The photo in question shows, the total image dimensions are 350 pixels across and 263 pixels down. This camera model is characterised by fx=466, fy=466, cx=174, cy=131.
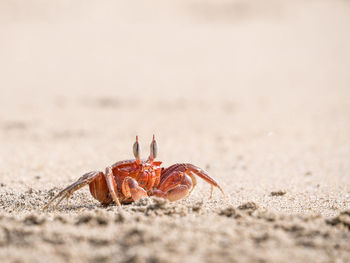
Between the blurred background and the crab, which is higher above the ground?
the blurred background

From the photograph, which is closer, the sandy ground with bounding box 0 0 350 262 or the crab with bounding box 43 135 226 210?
the sandy ground with bounding box 0 0 350 262

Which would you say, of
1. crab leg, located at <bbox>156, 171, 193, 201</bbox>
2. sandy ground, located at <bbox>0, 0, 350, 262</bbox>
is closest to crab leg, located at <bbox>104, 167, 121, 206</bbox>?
sandy ground, located at <bbox>0, 0, 350, 262</bbox>

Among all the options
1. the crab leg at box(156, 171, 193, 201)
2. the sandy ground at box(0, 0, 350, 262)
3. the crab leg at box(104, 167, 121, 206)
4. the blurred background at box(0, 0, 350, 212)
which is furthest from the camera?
the blurred background at box(0, 0, 350, 212)

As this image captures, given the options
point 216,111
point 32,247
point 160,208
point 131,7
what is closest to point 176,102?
point 216,111

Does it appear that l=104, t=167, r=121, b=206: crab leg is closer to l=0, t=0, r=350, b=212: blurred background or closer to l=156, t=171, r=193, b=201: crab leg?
l=156, t=171, r=193, b=201: crab leg

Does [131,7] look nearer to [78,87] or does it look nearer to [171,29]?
[171,29]

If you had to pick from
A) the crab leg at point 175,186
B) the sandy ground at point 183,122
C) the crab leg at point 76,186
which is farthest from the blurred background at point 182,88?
the crab leg at point 76,186

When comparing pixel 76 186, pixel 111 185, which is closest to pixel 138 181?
pixel 111 185

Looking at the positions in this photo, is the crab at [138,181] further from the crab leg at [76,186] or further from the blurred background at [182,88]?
the blurred background at [182,88]
